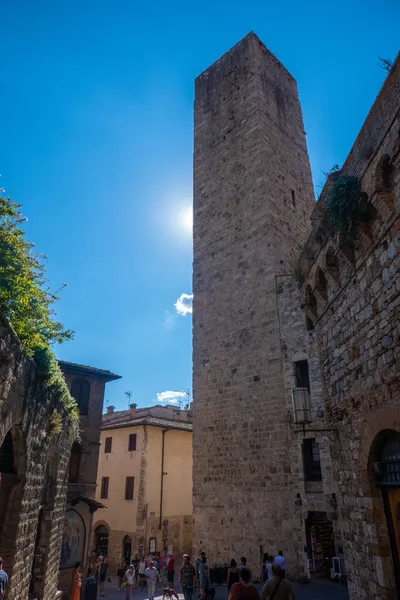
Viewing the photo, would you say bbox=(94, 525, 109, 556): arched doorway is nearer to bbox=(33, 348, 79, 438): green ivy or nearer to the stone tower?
the stone tower

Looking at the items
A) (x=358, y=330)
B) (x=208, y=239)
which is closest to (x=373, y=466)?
(x=358, y=330)

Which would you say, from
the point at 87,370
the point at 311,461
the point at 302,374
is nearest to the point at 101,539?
the point at 87,370

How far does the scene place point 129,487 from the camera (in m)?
23.0

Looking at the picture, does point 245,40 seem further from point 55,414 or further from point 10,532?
point 10,532

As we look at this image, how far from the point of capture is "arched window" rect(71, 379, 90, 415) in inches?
766

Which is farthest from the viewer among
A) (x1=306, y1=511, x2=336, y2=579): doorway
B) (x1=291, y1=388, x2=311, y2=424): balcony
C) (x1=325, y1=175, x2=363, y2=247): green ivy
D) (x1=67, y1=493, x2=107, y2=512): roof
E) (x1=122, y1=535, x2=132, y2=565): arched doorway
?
(x1=122, y1=535, x2=132, y2=565): arched doorway

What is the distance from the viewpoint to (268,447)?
41.9 feet

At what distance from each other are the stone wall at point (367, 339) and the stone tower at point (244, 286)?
20.4 ft

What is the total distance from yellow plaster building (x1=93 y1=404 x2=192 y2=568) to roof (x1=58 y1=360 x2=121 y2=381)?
4.47m

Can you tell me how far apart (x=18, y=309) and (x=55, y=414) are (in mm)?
3056

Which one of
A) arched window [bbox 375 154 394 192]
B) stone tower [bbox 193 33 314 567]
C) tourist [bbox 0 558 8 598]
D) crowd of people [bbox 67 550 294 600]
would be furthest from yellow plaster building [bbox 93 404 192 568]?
arched window [bbox 375 154 394 192]

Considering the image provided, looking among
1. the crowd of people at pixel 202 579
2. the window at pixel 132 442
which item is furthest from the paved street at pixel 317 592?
the window at pixel 132 442

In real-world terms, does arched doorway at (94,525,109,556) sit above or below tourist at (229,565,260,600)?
below

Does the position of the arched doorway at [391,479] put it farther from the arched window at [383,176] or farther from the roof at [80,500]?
the roof at [80,500]
